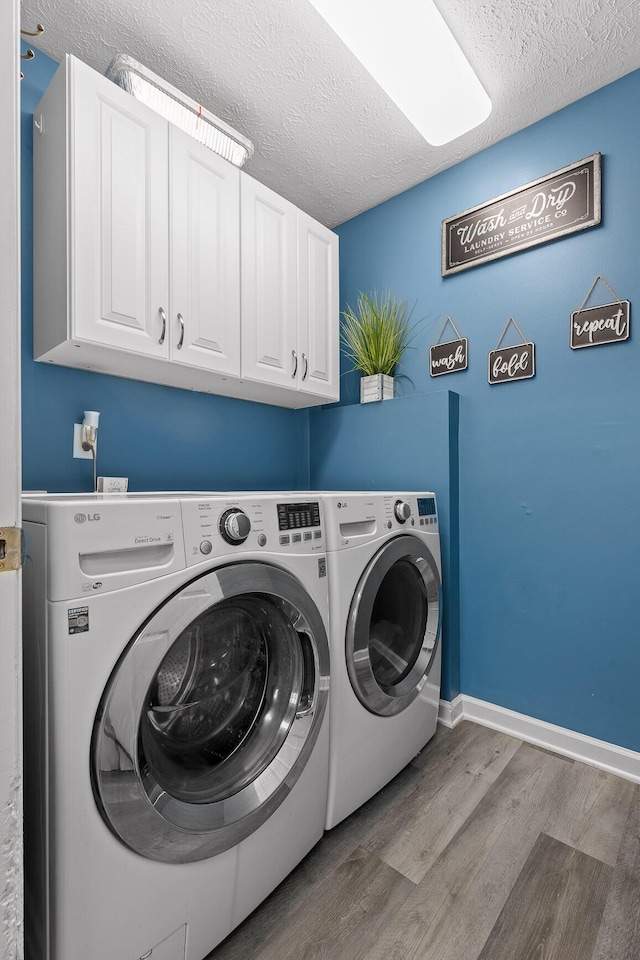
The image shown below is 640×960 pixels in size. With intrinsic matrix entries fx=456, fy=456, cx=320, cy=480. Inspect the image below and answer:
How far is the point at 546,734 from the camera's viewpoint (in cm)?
188

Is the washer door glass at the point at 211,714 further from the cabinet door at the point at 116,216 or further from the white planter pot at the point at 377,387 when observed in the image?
the white planter pot at the point at 377,387

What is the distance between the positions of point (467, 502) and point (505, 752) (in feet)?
3.41

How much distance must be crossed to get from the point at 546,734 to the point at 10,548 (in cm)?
208

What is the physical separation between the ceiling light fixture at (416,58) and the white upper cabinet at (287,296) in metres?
0.62

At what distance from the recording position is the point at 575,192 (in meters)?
1.83

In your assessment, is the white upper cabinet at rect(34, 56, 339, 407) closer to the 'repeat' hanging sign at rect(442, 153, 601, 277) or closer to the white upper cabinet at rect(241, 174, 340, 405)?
the white upper cabinet at rect(241, 174, 340, 405)

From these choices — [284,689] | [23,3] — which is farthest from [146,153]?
[284,689]

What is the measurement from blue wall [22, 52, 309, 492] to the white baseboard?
1407mm

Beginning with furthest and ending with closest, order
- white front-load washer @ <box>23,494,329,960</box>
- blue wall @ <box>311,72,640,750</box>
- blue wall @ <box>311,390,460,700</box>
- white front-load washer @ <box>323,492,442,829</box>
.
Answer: blue wall @ <box>311,390,460,700</box>, blue wall @ <box>311,72,640,750</box>, white front-load washer @ <box>323,492,442,829</box>, white front-load washer @ <box>23,494,329,960</box>

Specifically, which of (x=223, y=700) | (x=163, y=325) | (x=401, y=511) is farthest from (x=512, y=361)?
(x=223, y=700)

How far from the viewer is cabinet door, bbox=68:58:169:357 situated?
4.55 feet

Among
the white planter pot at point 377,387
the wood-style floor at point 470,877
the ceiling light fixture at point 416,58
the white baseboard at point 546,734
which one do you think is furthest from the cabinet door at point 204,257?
the white baseboard at point 546,734

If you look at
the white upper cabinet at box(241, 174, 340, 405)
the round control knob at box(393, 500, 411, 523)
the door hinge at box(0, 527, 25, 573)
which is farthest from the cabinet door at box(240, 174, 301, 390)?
the door hinge at box(0, 527, 25, 573)

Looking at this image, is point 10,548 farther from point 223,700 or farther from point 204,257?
point 204,257
